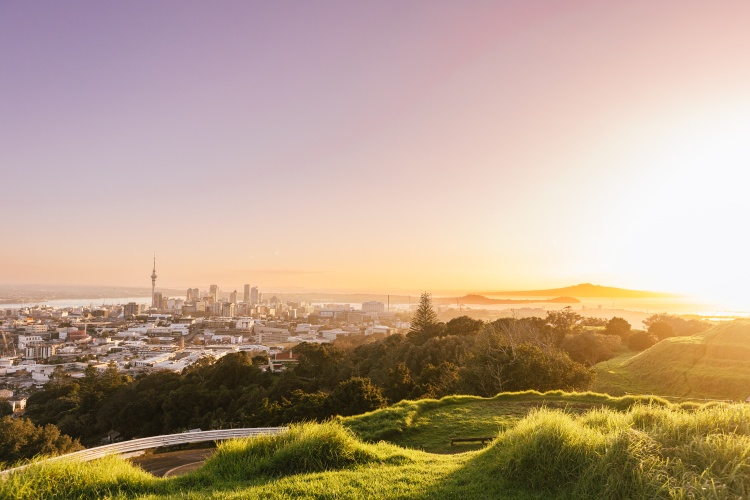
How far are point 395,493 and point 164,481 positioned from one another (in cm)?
307

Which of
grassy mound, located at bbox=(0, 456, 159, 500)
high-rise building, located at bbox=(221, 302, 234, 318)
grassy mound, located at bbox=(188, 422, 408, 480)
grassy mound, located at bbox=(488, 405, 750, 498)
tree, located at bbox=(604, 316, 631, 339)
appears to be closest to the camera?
grassy mound, located at bbox=(488, 405, 750, 498)

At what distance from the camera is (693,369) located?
18.3 m

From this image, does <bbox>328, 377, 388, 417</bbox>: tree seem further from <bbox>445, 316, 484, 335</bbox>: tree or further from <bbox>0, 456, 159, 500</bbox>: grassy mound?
<bbox>445, 316, 484, 335</bbox>: tree

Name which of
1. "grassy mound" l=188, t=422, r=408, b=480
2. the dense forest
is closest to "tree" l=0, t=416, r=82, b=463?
the dense forest

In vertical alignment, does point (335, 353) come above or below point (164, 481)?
below

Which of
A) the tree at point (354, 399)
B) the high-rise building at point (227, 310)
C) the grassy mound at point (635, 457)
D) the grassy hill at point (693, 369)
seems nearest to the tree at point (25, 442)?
the tree at point (354, 399)

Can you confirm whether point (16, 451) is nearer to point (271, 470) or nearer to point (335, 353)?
point (271, 470)

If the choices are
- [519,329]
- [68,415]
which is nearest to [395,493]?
[519,329]

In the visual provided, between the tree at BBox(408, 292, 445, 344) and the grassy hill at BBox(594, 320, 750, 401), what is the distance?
54.8ft

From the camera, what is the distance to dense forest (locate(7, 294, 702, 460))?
15898mm

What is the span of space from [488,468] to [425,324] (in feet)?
113

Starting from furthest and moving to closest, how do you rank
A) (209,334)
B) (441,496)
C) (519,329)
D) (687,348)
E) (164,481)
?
(209,334) < (519,329) < (687,348) < (164,481) < (441,496)

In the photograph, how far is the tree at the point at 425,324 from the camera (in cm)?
3772

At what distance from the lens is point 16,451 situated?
16.3 m
